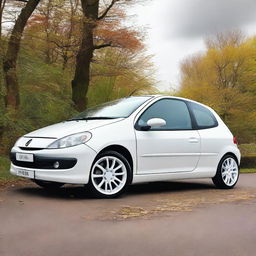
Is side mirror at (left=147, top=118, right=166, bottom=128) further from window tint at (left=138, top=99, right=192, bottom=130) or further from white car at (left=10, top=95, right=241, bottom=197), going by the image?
window tint at (left=138, top=99, right=192, bottom=130)

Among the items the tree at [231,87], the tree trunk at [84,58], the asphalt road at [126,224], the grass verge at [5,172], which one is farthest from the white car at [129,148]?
the tree at [231,87]

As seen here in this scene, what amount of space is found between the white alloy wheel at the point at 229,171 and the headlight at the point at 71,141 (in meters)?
3.08

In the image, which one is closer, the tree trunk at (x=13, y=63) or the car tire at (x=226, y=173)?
the car tire at (x=226, y=173)

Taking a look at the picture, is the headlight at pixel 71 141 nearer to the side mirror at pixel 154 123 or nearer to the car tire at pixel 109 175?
the car tire at pixel 109 175

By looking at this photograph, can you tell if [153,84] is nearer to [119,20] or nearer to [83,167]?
[119,20]

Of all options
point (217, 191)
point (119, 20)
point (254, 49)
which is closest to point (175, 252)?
point (217, 191)

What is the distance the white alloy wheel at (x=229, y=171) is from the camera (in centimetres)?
832

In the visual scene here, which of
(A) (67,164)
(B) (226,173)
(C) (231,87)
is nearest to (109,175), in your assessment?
(A) (67,164)

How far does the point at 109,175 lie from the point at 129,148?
0.51 m

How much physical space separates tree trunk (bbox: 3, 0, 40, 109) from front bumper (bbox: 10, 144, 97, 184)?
642 centimetres

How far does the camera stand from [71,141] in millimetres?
6289

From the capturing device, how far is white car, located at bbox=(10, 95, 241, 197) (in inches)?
247

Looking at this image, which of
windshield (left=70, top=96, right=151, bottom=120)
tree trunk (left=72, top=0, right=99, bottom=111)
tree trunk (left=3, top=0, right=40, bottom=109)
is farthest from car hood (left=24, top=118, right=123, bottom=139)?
tree trunk (left=72, top=0, right=99, bottom=111)

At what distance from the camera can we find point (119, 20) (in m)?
19.5
